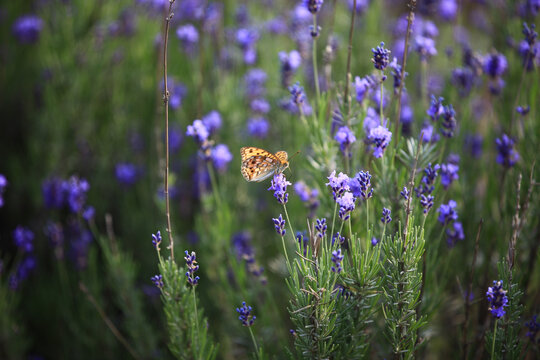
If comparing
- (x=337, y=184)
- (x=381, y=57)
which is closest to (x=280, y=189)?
(x=337, y=184)

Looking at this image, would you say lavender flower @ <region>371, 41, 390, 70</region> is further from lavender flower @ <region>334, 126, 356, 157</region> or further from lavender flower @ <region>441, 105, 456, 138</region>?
lavender flower @ <region>441, 105, 456, 138</region>

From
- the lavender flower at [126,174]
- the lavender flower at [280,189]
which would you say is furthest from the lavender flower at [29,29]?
the lavender flower at [280,189]

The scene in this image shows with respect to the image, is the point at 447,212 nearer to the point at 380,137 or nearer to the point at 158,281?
the point at 380,137

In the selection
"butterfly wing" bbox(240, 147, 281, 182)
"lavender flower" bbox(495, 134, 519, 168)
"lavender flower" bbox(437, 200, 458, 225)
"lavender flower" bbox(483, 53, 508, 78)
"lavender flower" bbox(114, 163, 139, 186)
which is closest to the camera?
"lavender flower" bbox(437, 200, 458, 225)

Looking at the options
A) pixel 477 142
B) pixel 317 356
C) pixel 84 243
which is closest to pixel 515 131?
pixel 477 142

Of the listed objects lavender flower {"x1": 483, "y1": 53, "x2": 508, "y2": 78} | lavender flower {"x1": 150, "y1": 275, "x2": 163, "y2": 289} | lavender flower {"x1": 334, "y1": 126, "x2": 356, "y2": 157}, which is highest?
lavender flower {"x1": 483, "y1": 53, "x2": 508, "y2": 78}

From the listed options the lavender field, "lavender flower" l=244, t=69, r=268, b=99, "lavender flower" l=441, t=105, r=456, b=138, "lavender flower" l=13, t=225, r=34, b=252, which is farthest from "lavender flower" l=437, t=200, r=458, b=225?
"lavender flower" l=13, t=225, r=34, b=252

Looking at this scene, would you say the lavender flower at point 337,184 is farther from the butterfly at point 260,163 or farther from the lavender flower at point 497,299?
the lavender flower at point 497,299

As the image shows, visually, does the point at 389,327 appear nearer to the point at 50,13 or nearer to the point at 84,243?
the point at 84,243
